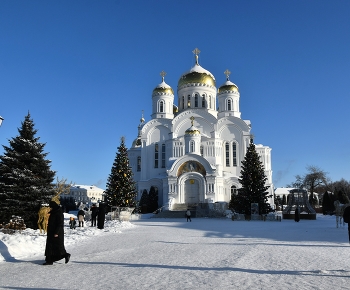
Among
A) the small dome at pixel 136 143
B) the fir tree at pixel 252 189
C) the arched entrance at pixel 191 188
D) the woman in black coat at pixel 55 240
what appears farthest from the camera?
the small dome at pixel 136 143

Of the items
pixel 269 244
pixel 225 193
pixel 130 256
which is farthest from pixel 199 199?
pixel 130 256

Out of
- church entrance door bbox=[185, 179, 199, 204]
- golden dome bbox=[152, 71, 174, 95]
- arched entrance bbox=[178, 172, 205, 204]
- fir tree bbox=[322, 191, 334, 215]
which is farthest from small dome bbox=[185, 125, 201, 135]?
fir tree bbox=[322, 191, 334, 215]

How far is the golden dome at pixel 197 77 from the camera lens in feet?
138

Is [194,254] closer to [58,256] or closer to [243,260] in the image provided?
[243,260]

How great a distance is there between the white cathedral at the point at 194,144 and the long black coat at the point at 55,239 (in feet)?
86.8

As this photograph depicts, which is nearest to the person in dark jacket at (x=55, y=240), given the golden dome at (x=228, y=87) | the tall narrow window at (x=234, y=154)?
the tall narrow window at (x=234, y=154)

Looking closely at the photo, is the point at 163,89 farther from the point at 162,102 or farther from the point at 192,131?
the point at 192,131

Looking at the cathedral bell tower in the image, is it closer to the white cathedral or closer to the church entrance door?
the white cathedral

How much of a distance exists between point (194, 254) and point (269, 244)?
2998 mm

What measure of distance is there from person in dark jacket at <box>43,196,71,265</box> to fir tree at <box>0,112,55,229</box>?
8.88 meters

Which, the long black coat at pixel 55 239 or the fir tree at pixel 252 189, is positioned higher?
the fir tree at pixel 252 189

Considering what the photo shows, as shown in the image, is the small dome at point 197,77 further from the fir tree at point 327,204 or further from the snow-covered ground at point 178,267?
the snow-covered ground at point 178,267

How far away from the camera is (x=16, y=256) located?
8359mm

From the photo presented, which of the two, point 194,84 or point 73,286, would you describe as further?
point 194,84
